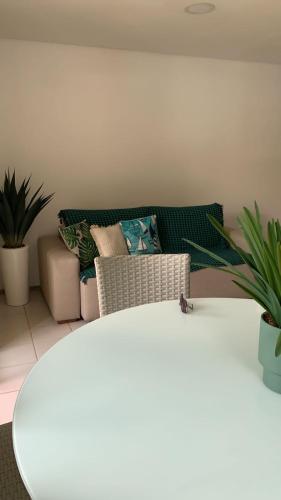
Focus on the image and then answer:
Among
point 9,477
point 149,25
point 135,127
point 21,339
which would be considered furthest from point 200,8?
point 9,477

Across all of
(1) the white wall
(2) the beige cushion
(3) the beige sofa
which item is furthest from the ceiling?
(3) the beige sofa

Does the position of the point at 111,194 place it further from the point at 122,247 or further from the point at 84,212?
the point at 122,247

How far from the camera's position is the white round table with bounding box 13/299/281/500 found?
2.44 feet

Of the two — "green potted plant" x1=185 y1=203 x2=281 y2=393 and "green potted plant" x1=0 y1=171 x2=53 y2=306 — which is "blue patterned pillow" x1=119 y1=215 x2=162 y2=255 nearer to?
"green potted plant" x1=0 y1=171 x2=53 y2=306

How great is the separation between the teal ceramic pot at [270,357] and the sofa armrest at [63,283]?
2.11 metres

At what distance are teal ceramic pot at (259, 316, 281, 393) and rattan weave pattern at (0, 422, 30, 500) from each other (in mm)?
699

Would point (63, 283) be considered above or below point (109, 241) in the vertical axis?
below

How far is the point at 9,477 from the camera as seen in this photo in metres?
1.10

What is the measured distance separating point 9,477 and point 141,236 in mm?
2352

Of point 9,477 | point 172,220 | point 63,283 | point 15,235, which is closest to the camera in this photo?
point 9,477

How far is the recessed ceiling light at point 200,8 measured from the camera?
247 cm

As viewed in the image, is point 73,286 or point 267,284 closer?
point 267,284

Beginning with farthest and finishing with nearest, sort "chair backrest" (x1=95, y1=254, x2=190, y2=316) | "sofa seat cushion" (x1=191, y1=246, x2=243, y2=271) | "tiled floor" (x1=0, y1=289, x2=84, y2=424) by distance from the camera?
"sofa seat cushion" (x1=191, y1=246, x2=243, y2=271)
"tiled floor" (x1=0, y1=289, x2=84, y2=424)
"chair backrest" (x1=95, y1=254, x2=190, y2=316)

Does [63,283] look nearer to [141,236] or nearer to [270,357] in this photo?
[141,236]
